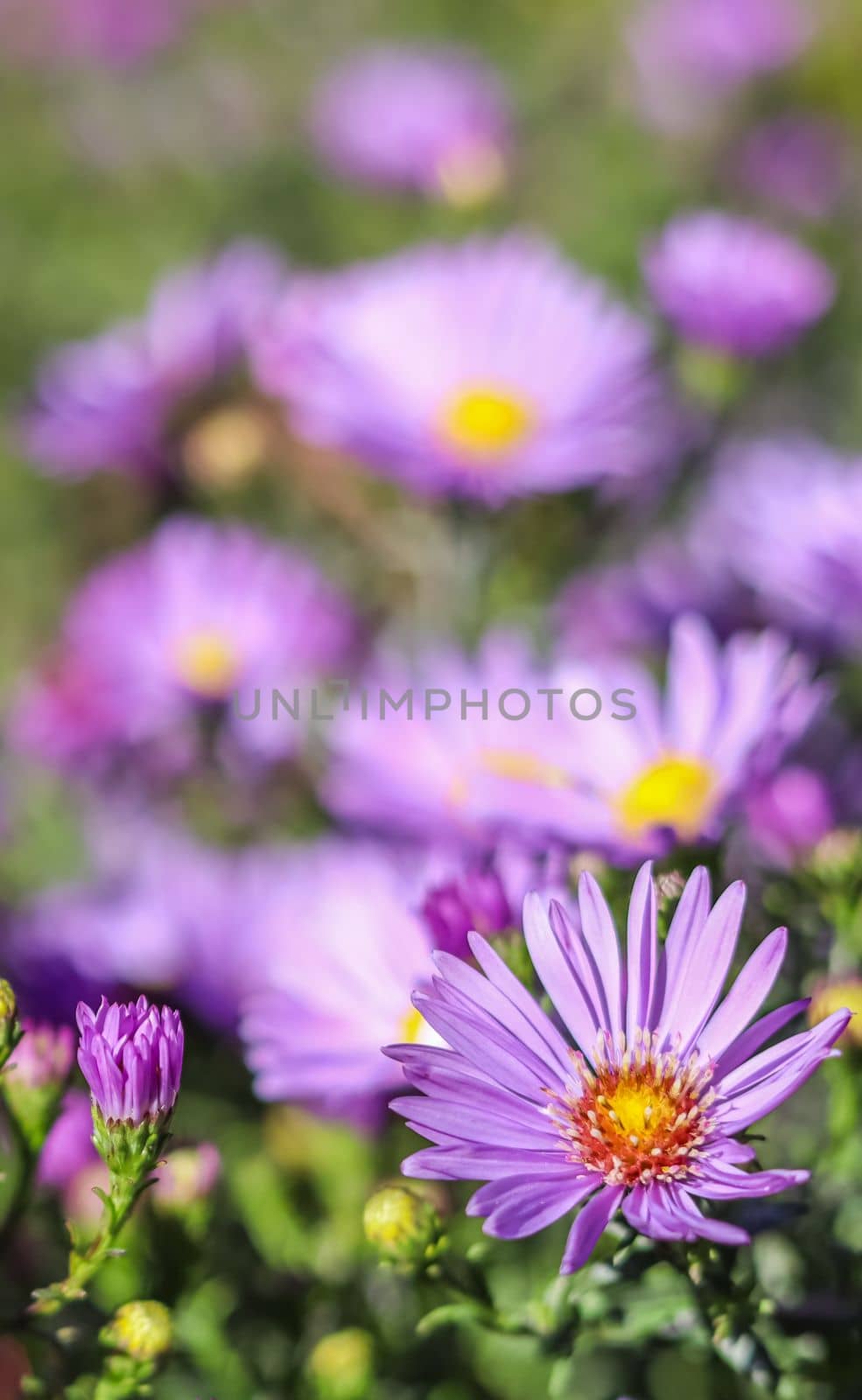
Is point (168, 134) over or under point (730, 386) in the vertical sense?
over

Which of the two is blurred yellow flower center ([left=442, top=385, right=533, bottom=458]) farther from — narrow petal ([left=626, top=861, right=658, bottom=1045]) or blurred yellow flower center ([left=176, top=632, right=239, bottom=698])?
narrow petal ([left=626, top=861, right=658, bottom=1045])

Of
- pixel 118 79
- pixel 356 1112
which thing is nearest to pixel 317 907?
pixel 356 1112

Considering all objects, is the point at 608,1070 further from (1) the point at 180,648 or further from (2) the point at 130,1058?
(1) the point at 180,648

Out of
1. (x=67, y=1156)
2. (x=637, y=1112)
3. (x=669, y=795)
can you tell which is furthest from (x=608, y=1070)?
(x=67, y=1156)

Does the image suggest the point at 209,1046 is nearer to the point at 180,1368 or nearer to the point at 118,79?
the point at 180,1368

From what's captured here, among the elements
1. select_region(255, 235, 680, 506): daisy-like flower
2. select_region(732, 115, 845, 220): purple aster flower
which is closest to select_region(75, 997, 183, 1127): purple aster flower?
select_region(255, 235, 680, 506): daisy-like flower

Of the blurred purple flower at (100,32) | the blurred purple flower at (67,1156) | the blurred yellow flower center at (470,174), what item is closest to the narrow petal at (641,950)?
the blurred purple flower at (67,1156)
